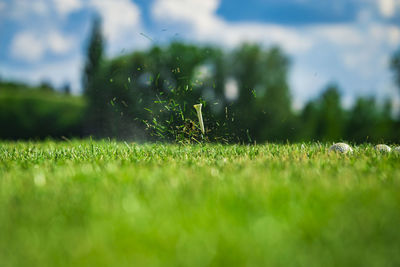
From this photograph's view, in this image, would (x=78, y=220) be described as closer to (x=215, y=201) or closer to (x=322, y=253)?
(x=215, y=201)

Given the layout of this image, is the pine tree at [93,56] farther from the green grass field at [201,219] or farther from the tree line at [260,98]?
the green grass field at [201,219]

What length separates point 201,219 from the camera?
1.81m

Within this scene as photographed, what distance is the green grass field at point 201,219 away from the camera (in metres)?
1.50

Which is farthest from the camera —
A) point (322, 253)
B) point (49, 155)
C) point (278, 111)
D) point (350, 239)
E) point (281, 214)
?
point (278, 111)

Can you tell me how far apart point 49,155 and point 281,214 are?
381 centimetres

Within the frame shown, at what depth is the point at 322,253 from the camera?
1544 mm

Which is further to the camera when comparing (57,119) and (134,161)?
(57,119)

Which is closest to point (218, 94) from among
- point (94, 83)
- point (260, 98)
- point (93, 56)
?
point (260, 98)

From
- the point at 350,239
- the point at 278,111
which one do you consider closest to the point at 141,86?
the point at 278,111

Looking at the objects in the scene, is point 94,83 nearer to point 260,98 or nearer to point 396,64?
point 260,98

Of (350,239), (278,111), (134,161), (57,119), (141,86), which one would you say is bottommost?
(57,119)

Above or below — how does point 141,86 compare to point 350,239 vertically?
below

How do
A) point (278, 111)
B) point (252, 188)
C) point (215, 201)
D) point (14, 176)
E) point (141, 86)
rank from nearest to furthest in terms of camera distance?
1. point (215, 201)
2. point (252, 188)
3. point (14, 176)
4. point (141, 86)
5. point (278, 111)

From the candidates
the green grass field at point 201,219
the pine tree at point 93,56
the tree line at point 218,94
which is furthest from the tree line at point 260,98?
the green grass field at point 201,219
